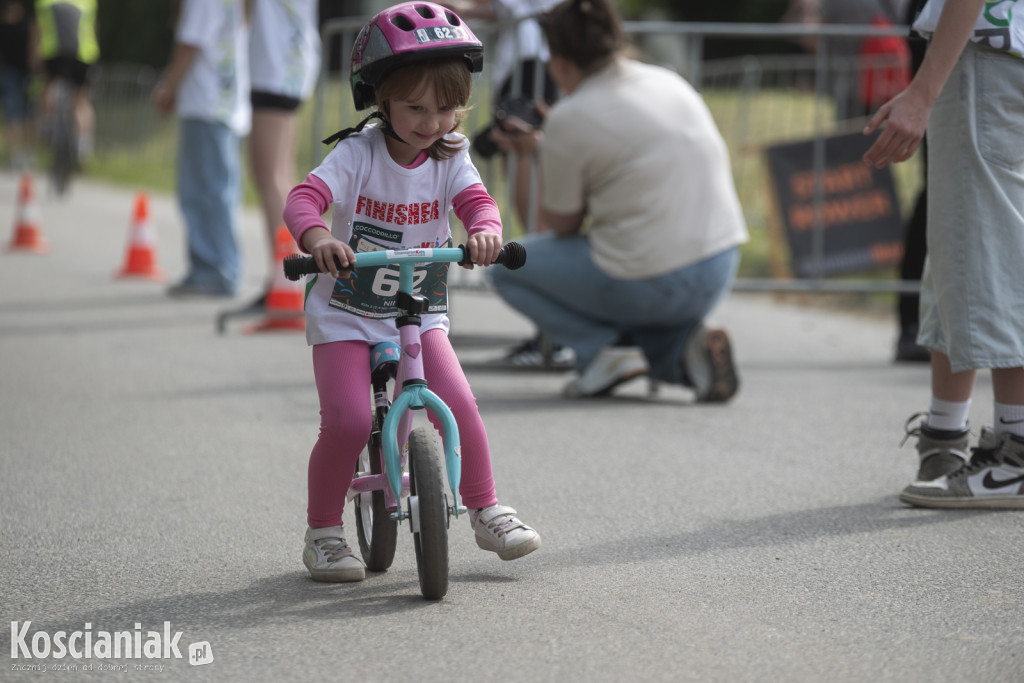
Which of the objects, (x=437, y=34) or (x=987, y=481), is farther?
(x=987, y=481)

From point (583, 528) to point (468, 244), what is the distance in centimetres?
120

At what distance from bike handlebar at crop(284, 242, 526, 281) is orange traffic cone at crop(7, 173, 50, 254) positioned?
8700 millimetres

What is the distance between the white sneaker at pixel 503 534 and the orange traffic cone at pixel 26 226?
8.62m

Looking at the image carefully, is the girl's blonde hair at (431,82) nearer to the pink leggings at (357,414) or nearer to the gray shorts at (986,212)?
the pink leggings at (357,414)

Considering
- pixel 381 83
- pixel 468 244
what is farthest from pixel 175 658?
pixel 381 83

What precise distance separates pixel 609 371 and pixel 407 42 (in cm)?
306

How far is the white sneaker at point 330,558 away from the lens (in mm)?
3428

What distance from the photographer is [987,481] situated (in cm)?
415

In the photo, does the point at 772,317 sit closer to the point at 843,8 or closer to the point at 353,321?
the point at 843,8

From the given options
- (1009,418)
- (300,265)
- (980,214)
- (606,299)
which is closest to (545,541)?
(300,265)

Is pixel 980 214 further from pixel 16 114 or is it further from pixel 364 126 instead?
pixel 16 114

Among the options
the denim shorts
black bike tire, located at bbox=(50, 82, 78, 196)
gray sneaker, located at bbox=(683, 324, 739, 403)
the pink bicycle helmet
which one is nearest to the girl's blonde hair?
the pink bicycle helmet

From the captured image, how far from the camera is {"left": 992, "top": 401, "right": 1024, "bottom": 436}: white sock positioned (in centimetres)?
410

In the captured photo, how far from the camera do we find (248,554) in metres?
3.73
